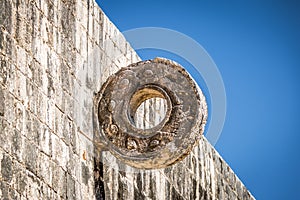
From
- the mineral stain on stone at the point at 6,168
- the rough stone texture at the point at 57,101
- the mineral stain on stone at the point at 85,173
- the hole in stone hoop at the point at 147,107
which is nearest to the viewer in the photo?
the mineral stain on stone at the point at 6,168

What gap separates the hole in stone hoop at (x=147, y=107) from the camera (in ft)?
31.1

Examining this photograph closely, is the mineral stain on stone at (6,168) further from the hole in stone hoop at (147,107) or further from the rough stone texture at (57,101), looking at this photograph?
the hole in stone hoop at (147,107)

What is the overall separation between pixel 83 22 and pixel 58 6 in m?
0.60

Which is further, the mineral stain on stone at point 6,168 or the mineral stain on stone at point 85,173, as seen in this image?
the mineral stain on stone at point 85,173

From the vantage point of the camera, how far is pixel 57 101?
28.8 ft

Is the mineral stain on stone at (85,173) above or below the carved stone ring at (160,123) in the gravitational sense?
Result: below

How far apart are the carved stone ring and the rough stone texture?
0.62ft

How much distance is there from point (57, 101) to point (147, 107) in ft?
8.50

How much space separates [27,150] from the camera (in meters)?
8.06

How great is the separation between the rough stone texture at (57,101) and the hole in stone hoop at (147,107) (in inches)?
14.0

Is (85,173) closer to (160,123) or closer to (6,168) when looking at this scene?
(160,123)

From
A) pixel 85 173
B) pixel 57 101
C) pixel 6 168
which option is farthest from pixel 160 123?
pixel 6 168

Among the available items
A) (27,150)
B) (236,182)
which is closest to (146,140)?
(27,150)

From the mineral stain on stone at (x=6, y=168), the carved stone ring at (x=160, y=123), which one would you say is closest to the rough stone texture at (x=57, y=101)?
the mineral stain on stone at (x=6, y=168)
